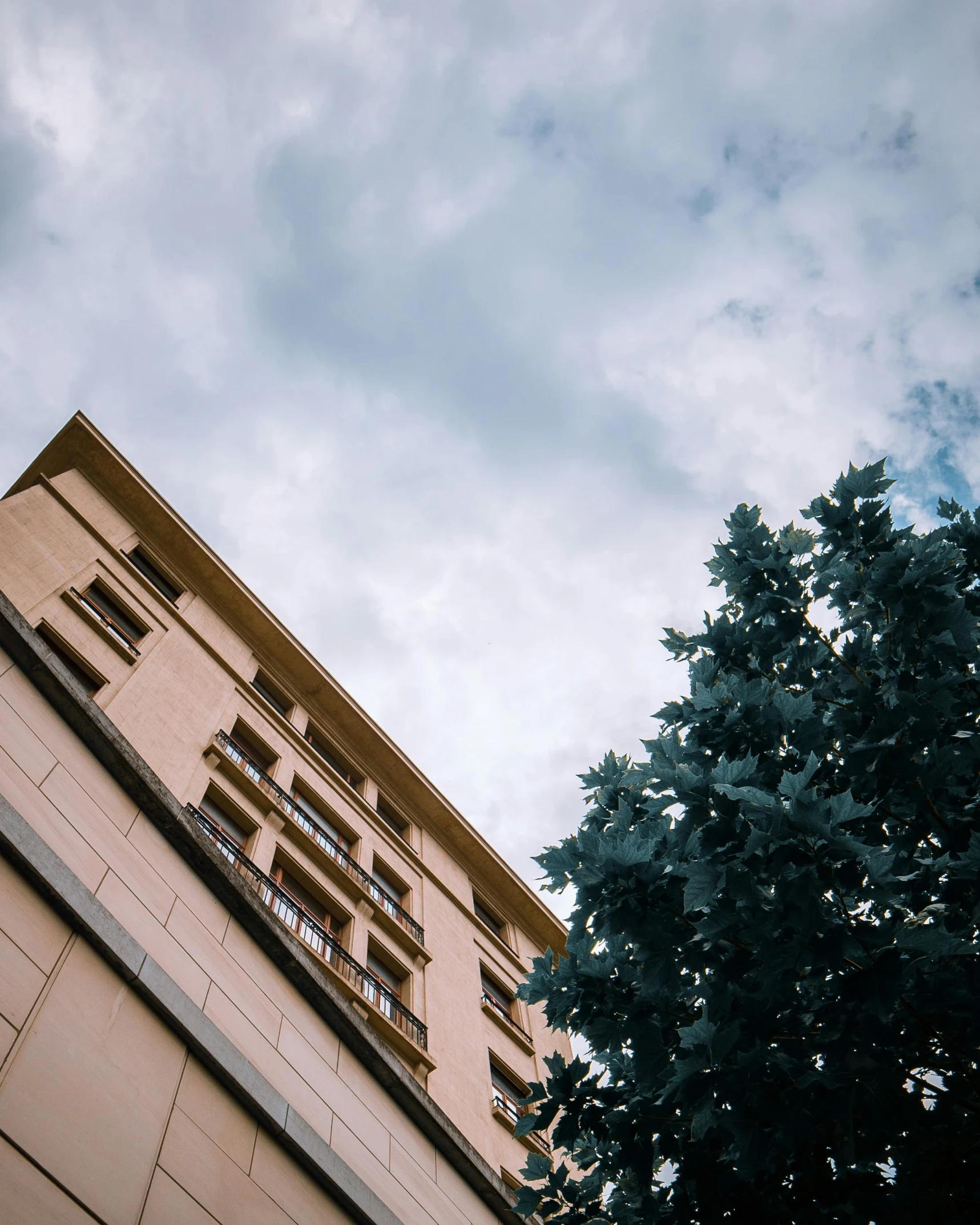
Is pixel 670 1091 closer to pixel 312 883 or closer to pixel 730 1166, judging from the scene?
pixel 730 1166

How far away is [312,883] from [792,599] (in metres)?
12.1

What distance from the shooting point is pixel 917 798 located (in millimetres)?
5621

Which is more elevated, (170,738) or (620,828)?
(170,738)

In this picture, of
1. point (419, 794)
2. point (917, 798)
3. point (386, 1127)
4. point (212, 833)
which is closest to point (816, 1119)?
point (917, 798)

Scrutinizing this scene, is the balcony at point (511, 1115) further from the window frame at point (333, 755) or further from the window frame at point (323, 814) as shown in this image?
the window frame at point (333, 755)

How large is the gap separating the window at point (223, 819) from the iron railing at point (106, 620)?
3506mm

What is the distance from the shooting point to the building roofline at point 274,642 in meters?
22.7

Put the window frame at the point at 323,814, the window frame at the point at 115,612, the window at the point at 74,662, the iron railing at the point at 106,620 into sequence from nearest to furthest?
1. the window at the point at 74,662
2. the iron railing at the point at 106,620
3. the window frame at the point at 115,612
4. the window frame at the point at 323,814

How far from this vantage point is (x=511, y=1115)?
16016 millimetres

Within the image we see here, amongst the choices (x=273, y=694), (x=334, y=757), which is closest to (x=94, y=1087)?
(x=273, y=694)

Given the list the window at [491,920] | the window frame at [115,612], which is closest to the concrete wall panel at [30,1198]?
the window frame at [115,612]

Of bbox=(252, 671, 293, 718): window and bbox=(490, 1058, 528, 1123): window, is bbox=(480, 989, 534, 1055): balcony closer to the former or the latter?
bbox=(490, 1058, 528, 1123): window

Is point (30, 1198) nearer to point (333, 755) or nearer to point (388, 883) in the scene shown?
point (388, 883)

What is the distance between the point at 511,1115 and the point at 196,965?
11.0 metres
